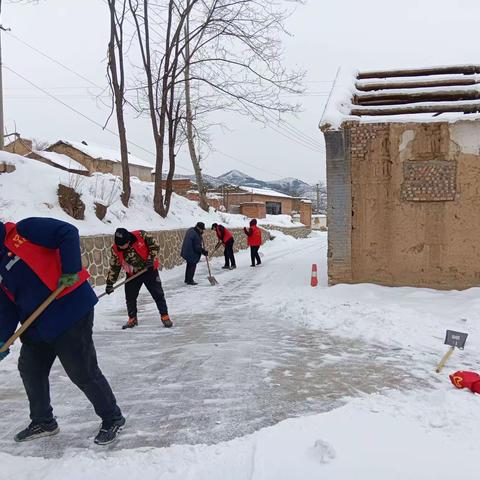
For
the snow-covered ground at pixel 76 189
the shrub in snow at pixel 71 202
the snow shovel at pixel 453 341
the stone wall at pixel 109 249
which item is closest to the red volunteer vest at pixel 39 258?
the snow shovel at pixel 453 341

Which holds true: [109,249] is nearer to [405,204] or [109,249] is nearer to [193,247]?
[193,247]

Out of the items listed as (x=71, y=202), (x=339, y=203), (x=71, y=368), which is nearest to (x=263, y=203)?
(x=71, y=202)

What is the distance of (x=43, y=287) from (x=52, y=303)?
14cm

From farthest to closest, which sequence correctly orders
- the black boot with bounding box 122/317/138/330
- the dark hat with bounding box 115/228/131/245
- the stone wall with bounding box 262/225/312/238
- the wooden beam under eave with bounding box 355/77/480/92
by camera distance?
the stone wall with bounding box 262/225/312/238
the wooden beam under eave with bounding box 355/77/480/92
the black boot with bounding box 122/317/138/330
the dark hat with bounding box 115/228/131/245

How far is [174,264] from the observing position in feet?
48.5

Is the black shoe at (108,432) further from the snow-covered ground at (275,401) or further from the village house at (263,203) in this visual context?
the village house at (263,203)

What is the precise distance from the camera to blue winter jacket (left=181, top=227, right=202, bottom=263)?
1129cm

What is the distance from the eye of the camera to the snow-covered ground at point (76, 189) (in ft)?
32.8

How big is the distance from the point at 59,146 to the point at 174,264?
34.6m

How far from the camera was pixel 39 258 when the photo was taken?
3188 millimetres

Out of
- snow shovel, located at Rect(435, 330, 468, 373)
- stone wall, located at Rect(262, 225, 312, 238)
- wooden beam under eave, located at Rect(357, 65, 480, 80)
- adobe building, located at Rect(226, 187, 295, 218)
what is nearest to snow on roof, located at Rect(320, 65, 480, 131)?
wooden beam under eave, located at Rect(357, 65, 480, 80)

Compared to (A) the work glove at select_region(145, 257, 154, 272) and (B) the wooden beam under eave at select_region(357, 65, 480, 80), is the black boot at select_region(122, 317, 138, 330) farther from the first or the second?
(B) the wooden beam under eave at select_region(357, 65, 480, 80)

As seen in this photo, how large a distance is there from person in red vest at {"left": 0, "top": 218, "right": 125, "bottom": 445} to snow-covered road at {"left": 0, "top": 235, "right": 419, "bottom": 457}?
1.41 feet

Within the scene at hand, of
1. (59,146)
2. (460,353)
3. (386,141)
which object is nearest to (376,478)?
(460,353)
